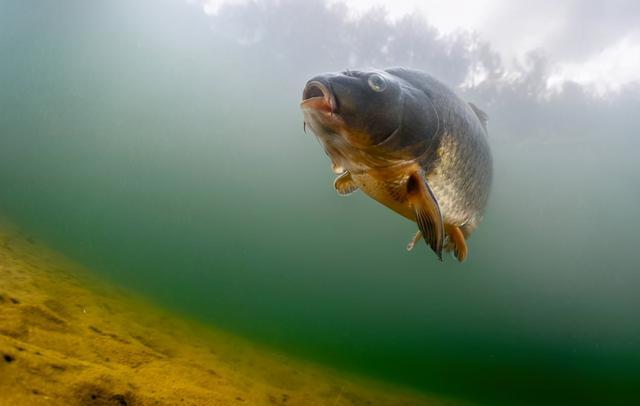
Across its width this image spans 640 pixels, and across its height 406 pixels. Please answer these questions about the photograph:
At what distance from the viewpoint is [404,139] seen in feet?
6.54

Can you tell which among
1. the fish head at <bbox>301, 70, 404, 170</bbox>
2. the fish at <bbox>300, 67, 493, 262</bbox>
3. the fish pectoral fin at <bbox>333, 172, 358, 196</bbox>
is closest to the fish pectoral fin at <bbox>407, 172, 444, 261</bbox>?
the fish at <bbox>300, 67, 493, 262</bbox>

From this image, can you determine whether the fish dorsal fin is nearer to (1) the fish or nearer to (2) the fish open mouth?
(1) the fish

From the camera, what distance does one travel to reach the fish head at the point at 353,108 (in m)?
1.72

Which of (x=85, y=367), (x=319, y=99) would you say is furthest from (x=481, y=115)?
(x=85, y=367)

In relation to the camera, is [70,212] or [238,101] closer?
[70,212]

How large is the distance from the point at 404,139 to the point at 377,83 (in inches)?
14.7

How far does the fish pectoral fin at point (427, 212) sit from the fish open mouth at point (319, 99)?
743 mm

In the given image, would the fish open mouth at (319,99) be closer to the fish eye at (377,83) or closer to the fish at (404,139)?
the fish at (404,139)

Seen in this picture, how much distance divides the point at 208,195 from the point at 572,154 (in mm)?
57940

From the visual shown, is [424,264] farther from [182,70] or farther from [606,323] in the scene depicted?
[182,70]

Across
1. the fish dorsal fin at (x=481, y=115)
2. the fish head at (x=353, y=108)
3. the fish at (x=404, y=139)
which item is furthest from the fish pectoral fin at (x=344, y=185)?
the fish dorsal fin at (x=481, y=115)

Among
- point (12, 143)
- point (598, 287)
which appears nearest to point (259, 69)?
point (12, 143)

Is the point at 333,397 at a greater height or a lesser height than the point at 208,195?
lesser

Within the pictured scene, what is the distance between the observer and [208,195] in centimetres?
6481
